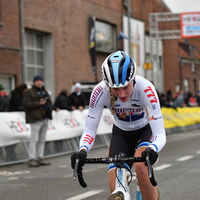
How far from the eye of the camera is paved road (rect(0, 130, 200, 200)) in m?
7.12

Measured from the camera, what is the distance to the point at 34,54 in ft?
75.7

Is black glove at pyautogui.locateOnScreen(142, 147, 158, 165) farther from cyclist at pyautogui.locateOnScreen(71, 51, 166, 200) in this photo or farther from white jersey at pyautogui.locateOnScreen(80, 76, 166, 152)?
white jersey at pyautogui.locateOnScreen(80, 76, 166, 152)

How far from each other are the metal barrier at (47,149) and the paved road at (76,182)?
265mm

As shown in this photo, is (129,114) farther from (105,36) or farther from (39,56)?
(105,36)

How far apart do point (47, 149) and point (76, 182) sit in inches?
157

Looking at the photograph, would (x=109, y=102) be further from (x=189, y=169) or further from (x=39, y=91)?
(x=39, y=91)

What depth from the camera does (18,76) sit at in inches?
810

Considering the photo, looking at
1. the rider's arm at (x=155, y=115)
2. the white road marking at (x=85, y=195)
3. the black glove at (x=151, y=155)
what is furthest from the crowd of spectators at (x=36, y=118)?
the black glove at (x=151, y=155)

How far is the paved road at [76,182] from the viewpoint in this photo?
7.12 metres

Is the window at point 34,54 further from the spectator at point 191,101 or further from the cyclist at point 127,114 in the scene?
the cyclist at point 127,114

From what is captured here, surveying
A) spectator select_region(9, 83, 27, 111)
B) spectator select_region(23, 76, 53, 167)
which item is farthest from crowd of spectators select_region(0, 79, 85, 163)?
spectator select_region(9, 83, 27, 111)

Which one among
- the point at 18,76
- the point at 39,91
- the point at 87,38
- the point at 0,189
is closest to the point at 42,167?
the point at 39,91

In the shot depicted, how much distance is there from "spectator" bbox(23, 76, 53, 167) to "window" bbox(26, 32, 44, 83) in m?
11.6

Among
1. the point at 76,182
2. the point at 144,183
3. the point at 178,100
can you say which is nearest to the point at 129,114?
the point at 144,183
